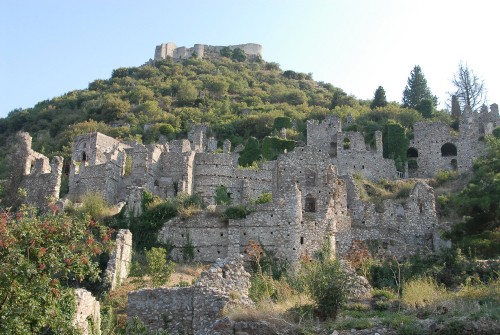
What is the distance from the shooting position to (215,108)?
75688 millimetres

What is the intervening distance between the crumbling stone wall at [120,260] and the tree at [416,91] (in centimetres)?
4257

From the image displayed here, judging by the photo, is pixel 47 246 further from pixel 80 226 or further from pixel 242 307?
pixel 242 307

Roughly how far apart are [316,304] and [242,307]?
1.94 meters

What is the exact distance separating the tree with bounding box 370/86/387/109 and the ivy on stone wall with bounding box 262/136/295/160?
59.6 feet

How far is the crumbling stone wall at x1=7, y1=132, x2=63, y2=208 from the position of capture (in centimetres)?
3734

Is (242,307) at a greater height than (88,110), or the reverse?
(88,110)

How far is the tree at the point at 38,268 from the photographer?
47.8 feet

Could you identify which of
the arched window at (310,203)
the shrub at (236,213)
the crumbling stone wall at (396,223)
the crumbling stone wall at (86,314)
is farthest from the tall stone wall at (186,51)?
the crumbling stone wall at (86,314)

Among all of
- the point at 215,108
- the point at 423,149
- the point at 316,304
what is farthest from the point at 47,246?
the point at 215,108

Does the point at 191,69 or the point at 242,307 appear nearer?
the point at 242,307

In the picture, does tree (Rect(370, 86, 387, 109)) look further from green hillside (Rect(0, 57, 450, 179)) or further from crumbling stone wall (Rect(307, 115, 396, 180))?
crumbling stone wall (Rect(307, 115, 396, 180))

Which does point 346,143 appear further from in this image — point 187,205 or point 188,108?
point 188,108

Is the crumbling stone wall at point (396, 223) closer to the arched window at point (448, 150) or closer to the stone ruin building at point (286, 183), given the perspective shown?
the stone ruin building at point (286, 183)

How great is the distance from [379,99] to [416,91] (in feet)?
12.3
